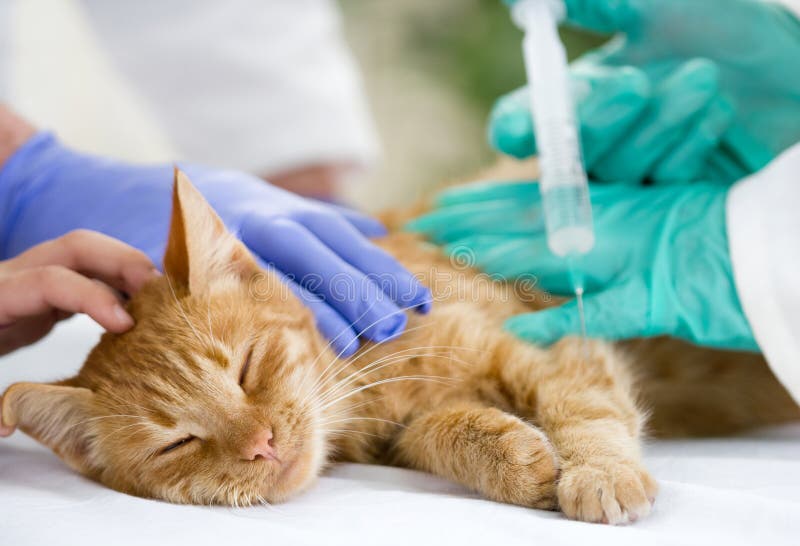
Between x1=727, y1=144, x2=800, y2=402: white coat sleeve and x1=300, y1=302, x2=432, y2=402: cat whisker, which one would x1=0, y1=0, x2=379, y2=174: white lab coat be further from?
x1=727, y1=144, x2=800, y2=402: white coat sleeve

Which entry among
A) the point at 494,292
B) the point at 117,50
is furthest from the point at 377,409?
the point at 117,50

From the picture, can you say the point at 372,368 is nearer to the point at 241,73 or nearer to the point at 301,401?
the point at 301,401

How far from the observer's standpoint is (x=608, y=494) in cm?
91

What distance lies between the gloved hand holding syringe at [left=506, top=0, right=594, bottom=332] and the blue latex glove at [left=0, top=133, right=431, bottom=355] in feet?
0.84

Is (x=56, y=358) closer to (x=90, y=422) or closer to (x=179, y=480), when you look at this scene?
(x=90, y=422)

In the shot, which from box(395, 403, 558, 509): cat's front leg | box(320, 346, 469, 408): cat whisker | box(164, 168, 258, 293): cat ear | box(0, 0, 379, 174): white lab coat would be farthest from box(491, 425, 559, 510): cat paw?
box(0, 0, 379, 174): white lab coat

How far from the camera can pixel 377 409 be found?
124cm

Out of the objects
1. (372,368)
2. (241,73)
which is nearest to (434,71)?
(241,73)

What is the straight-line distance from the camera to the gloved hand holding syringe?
1.19 m

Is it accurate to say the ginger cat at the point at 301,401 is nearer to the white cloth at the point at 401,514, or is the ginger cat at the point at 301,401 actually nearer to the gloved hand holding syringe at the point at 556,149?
the white cloth at the point at 401,514

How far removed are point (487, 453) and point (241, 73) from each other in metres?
1.88

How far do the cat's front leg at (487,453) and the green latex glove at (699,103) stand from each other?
61 cm

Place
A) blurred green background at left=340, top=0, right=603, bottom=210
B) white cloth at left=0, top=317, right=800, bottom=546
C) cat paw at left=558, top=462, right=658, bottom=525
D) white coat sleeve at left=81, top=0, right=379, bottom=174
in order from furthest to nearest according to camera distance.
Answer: blurred green background at left=340, top=0, right=603, bottom=210, white coat sleeve at left=81, top=0, right=379, bottom=174, cat paw at left=558, top=462, right=658, bottom=525, white cloth at left=0, top=317, right=800, bottom=546

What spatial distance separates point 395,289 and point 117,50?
5.91 feet
